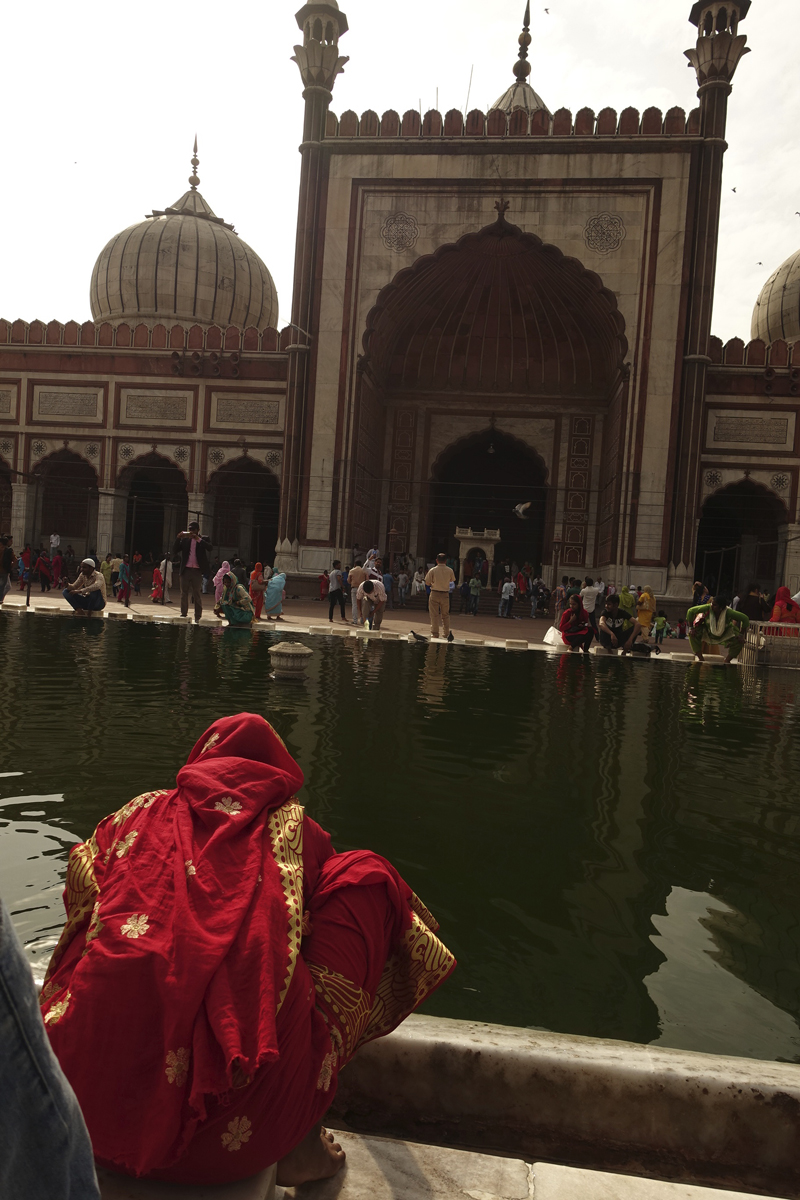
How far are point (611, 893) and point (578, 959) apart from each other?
1.77 feet

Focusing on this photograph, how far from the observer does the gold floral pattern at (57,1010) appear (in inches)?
54.8

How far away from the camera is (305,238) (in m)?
19.7

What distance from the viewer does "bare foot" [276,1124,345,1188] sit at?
150 cm

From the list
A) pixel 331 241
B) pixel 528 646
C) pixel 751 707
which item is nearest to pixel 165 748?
pixel 751 707

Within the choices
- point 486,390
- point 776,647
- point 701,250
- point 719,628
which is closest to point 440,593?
point 719,628

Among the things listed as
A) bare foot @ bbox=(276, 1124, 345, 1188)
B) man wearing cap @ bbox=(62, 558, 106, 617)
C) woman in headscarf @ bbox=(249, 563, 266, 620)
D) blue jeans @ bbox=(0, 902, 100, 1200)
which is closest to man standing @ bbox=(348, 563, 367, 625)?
woman in headscarf @ bbox=(249, 563, 266, 620)

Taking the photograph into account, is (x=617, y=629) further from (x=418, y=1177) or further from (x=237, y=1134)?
(x=237, y=1134)

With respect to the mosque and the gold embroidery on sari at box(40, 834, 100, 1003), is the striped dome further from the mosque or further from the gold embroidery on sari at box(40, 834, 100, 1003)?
the gold embroidery on sari at box(40, 834, 100, 1003)

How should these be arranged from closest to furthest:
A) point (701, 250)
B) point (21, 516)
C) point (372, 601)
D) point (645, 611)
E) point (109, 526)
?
point (645, 611), point (372, 601), point (701, 250), point (109, 526), point (21, 516)

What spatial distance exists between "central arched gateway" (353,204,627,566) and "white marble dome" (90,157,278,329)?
20.2ft

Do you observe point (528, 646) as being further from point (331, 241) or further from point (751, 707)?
point (331, 241)

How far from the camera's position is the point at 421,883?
3.07 m

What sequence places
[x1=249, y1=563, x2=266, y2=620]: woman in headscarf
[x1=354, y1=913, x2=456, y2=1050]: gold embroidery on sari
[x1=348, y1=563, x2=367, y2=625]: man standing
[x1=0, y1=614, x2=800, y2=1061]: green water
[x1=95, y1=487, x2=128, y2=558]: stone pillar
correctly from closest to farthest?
[x1=354, y1=913, x2=456, y2=1050]: gold embroidery on sari
[x1=0, y1=614, x2=800, y2=1061]: green water
[x1=348, y1=563, x2=367, y2=625]: man standing
[x1=249, y1=563, x2=266, y2=620]: woman in headscarf
[x1=95, y1=487, x2=128, y2=558]: stone pillar

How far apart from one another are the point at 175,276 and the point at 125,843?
84.7ft
